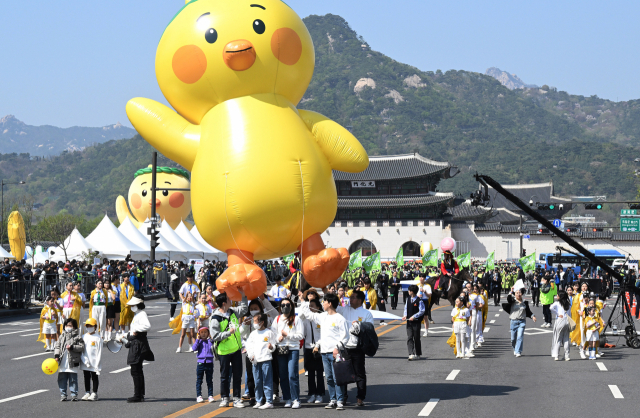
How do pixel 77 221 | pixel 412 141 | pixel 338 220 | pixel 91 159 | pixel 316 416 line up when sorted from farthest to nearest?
pixel 91 159, pixel 412 141, pixel 77 221, pixel 338 220, pixel 316 416

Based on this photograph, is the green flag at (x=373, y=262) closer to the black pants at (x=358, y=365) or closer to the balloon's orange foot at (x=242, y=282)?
the black pants at (x=358, y=365)

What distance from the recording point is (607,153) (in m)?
152

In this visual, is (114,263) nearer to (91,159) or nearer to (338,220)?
(338,220)

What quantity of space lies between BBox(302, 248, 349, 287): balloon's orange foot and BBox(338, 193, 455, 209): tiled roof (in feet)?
198

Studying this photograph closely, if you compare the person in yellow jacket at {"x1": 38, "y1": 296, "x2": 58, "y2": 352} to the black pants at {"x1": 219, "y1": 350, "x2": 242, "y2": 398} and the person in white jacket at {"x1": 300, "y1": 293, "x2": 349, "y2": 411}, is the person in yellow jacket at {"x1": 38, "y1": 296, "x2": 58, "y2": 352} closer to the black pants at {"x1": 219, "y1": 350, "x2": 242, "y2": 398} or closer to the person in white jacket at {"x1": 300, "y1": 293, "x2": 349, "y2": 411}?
the black pants at {"x1": 219, "y1": 350, "x2": 242, "y2": 398}

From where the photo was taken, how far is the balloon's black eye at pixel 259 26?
10312 mm

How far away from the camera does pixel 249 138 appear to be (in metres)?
10.2

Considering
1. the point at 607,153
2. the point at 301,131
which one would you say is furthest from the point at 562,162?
the point at 301,131

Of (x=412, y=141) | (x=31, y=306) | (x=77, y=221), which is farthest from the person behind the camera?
(x=412, y=141)

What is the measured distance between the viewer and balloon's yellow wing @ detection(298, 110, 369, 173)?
10.9m

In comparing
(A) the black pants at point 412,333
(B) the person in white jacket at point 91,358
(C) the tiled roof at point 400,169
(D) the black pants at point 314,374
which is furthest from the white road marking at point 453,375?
(C) the tiled roof at point 400,169

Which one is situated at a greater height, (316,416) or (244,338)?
(244,338)

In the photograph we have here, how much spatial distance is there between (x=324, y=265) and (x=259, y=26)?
3.54 meters

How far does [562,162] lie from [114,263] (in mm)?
137185
